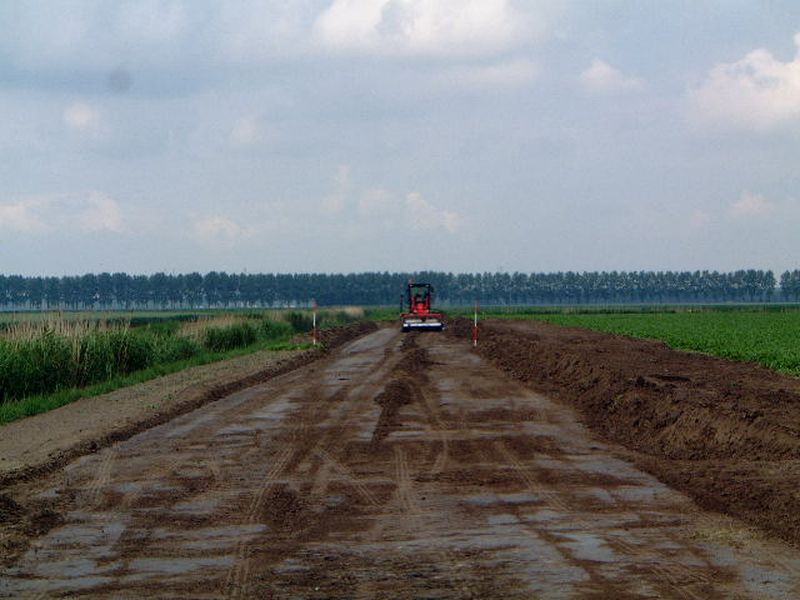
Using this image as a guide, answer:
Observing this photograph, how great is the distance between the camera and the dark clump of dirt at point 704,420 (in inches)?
421

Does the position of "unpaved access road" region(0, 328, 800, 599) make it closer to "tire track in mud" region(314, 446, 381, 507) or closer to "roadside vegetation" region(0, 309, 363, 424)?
"tire track in mud" region(314, 446, 381, 507)

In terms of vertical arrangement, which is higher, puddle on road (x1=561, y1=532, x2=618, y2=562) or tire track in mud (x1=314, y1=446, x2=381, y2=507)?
puddle on road (x1=561, y1=532, x2=618, y2=562)

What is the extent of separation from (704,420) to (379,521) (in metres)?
7.25

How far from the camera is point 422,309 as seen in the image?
183 feet

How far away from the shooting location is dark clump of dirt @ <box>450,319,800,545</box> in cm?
1068

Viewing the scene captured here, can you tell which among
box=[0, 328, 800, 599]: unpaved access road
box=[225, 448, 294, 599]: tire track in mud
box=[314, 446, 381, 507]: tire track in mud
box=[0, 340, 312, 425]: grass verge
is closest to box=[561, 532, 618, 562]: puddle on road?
box=[0, 328, 800, 599]: unpaved access road

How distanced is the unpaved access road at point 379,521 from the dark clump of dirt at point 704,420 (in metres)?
0.52

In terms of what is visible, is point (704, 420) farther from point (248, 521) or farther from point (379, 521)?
point (248, 521)

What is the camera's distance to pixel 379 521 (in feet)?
32.0

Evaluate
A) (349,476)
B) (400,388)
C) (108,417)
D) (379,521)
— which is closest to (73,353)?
(108,417)

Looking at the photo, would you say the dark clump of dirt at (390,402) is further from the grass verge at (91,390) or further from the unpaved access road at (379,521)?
the grass verge at (91,390)

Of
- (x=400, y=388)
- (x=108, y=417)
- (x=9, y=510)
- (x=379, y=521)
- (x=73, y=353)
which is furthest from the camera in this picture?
(x=73, y=353)

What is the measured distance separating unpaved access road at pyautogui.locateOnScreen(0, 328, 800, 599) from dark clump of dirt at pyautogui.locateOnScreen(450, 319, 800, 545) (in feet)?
1.71

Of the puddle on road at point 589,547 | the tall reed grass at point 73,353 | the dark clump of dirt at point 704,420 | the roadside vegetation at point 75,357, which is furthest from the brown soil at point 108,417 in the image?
the dark clump of dirt at point 704,420
